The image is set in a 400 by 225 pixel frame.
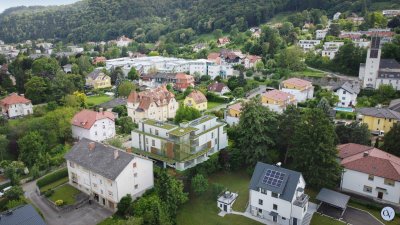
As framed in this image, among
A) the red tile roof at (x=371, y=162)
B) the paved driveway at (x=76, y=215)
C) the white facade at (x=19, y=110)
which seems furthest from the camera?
the white facade at (x=19, y=110)

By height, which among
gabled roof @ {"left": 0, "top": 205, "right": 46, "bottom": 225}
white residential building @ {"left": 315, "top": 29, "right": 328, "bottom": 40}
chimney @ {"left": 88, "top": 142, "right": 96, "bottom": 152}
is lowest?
gabled roof @ {"left": 0, "top": 205, "right": 46, "bottom": 225}

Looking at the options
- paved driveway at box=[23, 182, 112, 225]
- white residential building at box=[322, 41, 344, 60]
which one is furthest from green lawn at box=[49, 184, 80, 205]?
white residential building at box=[322, 41, 344, 60]

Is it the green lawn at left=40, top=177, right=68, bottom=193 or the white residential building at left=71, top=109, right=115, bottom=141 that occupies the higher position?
the white residential building at left=71, top=109, right=115, bottom=141

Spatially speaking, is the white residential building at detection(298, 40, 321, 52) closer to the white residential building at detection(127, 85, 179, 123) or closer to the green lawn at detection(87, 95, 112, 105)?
the white residential building at detection(127, 85, 179, 123)

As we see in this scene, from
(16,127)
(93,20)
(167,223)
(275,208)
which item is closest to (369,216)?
(275,208)

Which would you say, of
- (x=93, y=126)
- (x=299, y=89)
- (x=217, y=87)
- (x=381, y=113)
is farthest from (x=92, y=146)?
(x=217, y=87)

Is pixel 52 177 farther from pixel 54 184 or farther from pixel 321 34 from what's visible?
pixel 321 34

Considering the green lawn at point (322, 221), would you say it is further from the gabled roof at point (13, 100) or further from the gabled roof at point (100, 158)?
the gabled roof at point (13, 100)

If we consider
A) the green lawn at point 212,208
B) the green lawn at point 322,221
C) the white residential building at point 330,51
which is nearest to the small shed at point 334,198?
the green lawn at point 322,221
